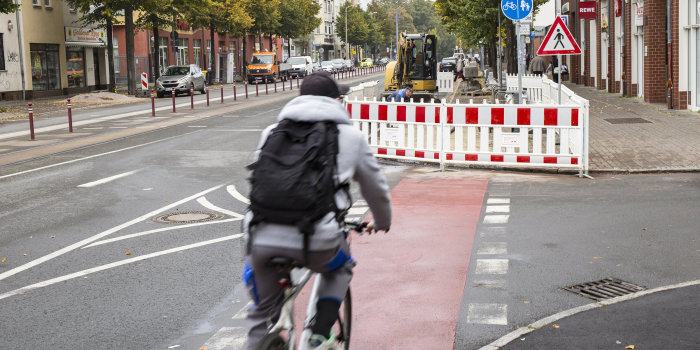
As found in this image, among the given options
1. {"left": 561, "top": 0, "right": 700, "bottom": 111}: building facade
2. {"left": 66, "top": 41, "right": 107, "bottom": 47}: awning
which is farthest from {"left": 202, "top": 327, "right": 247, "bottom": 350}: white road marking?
{"left": 66, "top": 41, "right": 107, "bottom": 47}: awning

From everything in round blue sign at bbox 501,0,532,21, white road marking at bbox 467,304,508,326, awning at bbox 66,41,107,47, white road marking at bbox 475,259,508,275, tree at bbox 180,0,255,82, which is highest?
tree at bbox 180,0,255,82

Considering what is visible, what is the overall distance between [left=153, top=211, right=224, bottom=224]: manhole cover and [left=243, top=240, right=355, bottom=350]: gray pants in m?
6.18

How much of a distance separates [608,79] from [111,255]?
3103 centimetres

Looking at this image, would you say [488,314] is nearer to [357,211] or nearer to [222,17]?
[357,211]

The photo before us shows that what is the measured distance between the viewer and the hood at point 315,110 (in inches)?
145

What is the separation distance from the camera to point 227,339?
5566mm

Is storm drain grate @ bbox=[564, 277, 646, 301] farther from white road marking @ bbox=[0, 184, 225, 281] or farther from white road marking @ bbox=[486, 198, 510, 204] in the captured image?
white road marking @ bbox=[0, 184, 225, 281]

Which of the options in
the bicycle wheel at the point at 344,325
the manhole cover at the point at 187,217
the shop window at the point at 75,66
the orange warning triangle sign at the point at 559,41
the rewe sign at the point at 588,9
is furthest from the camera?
the shop window at the point at 75,66

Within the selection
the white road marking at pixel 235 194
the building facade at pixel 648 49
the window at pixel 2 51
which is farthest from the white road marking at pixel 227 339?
the window at pixel 2 51

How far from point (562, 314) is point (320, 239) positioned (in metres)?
2.90

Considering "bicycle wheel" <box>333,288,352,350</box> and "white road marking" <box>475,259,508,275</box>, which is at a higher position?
"bicycle wheel" <box>333,288,352,350</box>

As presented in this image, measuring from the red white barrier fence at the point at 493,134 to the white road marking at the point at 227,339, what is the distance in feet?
28.2

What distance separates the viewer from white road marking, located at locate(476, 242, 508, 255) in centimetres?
798

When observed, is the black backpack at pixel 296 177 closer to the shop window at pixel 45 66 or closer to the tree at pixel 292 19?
the shop window at pixel 45 66
